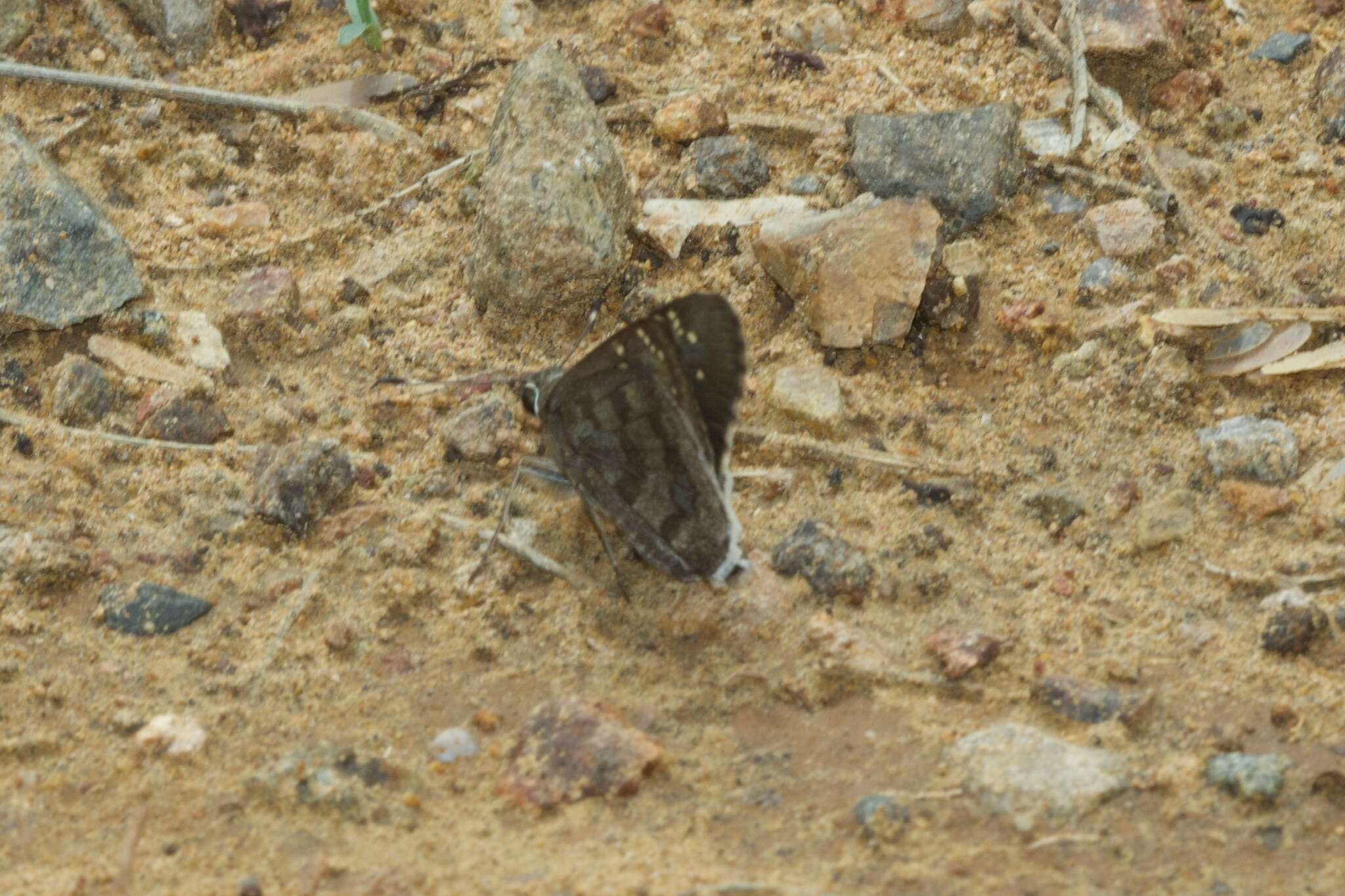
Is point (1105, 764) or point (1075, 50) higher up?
point (1075, 50)

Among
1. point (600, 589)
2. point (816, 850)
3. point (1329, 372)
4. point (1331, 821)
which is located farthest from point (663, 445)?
point (1329, 372)

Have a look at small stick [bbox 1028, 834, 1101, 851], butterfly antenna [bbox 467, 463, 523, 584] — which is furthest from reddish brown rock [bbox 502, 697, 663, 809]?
small stick [bbox 1028, 834, 1101, 851]

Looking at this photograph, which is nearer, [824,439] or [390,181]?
[824,439]

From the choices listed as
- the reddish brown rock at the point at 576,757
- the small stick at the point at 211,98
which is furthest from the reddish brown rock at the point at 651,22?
the reddish brown rock at the point at 576,757

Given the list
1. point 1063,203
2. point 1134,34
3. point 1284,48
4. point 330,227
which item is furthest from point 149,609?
point 1284,48

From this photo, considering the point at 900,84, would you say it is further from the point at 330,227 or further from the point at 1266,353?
the point at 330,227

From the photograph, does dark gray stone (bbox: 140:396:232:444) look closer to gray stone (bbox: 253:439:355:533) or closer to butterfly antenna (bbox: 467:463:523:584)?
gray stone (bbox: 253:439:355:533)

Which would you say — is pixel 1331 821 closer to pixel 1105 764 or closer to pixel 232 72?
pixel 1105 764

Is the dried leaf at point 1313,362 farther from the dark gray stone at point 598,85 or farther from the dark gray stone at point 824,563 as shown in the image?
the dark gray stone at point 598,85
